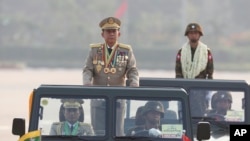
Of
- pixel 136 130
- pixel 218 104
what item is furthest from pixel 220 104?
pixel 136 130

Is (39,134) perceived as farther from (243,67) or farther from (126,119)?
(243,67)

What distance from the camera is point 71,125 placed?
9812 millimetres

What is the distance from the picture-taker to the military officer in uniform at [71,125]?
32.1 ft

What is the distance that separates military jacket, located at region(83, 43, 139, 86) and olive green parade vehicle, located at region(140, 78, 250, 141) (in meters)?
1.64

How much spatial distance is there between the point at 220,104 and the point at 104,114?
144 inches

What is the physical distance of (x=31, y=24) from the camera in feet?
326

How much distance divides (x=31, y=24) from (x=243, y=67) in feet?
76.5

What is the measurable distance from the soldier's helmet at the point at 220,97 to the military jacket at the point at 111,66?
1.84m

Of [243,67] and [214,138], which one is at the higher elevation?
[243,67]

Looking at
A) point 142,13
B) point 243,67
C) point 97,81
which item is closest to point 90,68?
point 97,81

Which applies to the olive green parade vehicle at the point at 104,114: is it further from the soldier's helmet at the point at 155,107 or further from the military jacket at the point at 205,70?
the military jacket at the point at 205,70

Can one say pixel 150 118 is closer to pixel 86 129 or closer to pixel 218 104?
pixel 86 129

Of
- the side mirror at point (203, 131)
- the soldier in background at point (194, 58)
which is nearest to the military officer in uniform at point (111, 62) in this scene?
the side mirror at point (203, 131)

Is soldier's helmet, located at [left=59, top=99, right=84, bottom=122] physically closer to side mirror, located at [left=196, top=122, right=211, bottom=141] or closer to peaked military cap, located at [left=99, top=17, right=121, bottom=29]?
side mirror, located at [left=196, top=122, right=211, bottom=141]
